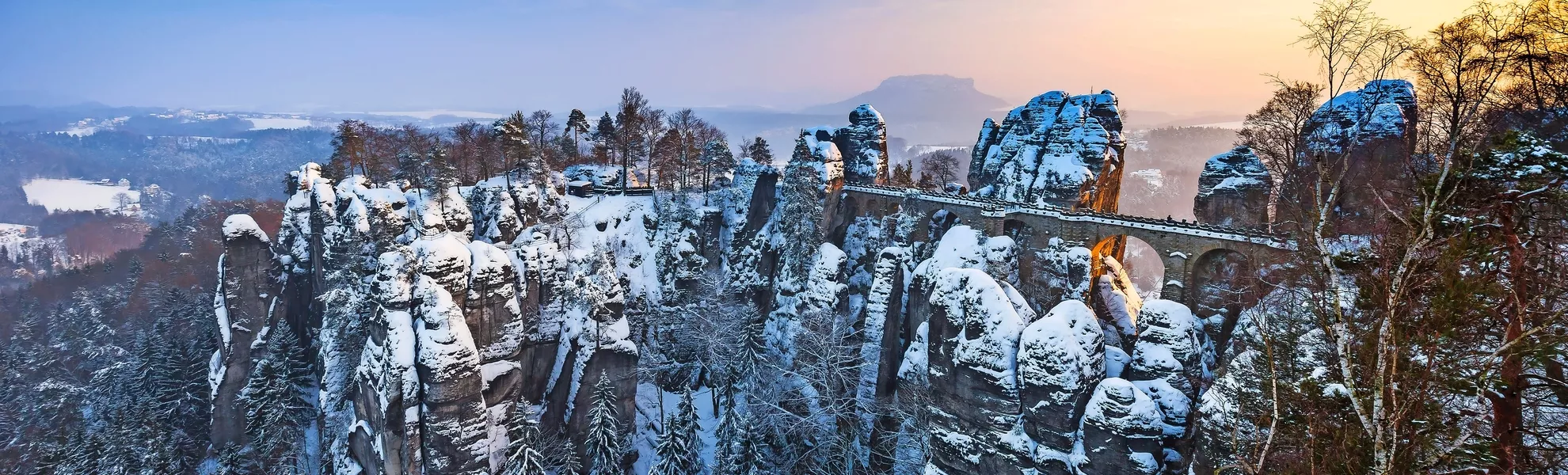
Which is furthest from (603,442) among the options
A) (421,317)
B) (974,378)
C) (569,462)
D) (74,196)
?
(74,196)

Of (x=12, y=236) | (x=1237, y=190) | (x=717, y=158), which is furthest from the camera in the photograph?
(x=12, y=236)

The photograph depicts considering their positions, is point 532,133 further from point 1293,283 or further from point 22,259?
point 22,259

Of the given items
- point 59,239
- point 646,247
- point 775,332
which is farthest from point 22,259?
point 775,332

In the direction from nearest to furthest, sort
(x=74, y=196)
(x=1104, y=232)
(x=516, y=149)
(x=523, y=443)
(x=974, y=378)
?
(x=974, y=378) → (x=523, y=443) → (x=1104, y=232) → (x=516, y=149) → (x=74, y=196)

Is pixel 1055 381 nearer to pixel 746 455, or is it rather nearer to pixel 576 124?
pixel 746 455

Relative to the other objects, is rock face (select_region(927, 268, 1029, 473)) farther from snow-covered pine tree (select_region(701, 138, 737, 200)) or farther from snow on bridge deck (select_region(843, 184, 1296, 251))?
snow-covered pine tree (select_region(701, 138, 737, 200))

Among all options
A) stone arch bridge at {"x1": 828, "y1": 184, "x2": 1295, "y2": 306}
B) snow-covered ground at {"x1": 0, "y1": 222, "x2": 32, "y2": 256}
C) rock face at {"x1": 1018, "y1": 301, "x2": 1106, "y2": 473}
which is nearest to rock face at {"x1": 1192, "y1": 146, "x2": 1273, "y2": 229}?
stone arch bridge at {"x1": 828, "y1": 184, "x2": 1295, "y2": 306}

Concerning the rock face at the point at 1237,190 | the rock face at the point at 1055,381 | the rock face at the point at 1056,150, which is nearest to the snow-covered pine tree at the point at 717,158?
the rock face at the point at 1056,150

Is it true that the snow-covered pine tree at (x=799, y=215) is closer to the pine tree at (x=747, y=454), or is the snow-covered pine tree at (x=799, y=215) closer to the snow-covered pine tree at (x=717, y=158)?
the pine tree at (x=747, y=454)
